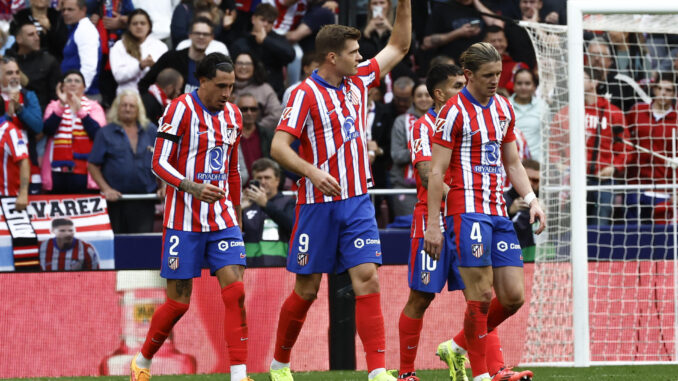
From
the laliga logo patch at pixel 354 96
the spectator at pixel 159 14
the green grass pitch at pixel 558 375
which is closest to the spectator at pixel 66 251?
the green grass pitch at pixel 558 375

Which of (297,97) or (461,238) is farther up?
(297,97)

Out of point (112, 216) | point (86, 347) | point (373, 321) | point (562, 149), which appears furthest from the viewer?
point (112, 216)

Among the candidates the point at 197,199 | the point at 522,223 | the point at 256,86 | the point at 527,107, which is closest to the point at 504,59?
the point at 527,107

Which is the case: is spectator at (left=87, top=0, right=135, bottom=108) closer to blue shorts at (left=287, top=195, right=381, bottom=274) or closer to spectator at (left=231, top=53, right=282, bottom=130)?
spectator at (left=231, top=53, right=282, bottom=130)

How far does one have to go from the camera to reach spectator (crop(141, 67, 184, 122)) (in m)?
11.5

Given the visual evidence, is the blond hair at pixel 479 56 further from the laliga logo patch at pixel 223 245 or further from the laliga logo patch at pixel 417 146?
the laliga logo patch at pixel 223 245

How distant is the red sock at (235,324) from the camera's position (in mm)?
6777

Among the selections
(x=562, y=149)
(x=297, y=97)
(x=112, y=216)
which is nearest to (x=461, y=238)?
(x=297, y=97)

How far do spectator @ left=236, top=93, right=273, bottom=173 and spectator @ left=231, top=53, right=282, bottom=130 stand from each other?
209 mm

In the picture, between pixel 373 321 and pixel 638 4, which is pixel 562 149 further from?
pixel 373 321

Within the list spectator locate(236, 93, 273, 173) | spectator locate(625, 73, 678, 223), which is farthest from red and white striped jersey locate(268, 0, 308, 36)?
spectator locate(625, 73, 678, 223)

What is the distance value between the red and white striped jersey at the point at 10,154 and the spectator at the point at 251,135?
7.32 ft

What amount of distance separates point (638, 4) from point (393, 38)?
290 cm

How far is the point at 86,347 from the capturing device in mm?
8875
